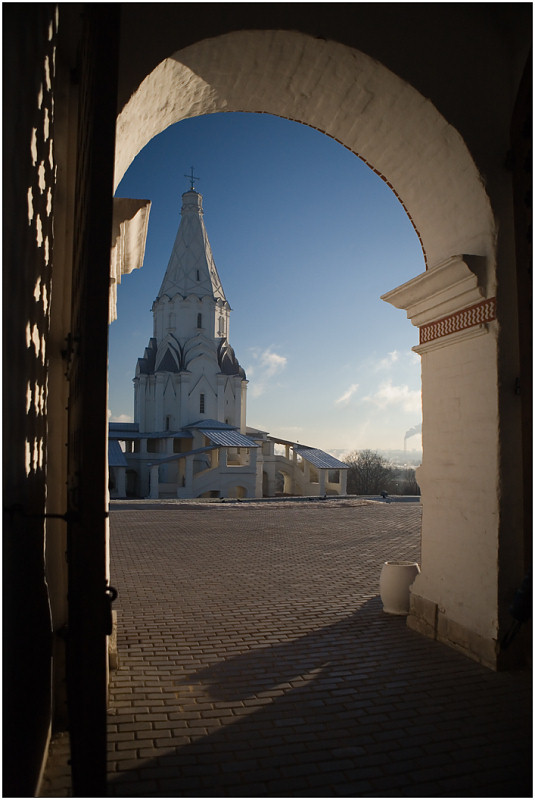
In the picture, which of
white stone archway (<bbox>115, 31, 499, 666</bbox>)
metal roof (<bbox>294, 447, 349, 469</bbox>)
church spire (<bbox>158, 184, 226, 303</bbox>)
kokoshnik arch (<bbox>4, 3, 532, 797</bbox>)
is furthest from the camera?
church spire (<bbox>158, 184, 226, 303</bbox>)

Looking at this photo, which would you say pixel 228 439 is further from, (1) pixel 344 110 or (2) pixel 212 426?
(1) pixel 344 110

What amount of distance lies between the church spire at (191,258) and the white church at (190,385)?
9cm

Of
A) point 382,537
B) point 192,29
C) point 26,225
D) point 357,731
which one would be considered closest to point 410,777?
point 357,731

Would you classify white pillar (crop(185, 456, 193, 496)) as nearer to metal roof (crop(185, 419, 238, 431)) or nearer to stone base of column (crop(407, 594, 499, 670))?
metal roof (crop(185, 419, 238, 431))

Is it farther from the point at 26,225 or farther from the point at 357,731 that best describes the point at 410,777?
the point at 26,225

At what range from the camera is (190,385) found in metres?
47.5

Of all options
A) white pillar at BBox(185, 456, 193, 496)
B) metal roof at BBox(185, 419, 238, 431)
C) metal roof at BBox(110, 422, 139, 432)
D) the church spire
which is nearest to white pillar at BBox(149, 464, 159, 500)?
white pillar at BBox(185, 456, 193, 496)

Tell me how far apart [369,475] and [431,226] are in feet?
150

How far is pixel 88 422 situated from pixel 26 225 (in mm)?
1031

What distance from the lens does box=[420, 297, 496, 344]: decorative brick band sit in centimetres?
523

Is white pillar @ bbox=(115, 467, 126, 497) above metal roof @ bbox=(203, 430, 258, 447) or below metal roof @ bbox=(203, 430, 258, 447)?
below

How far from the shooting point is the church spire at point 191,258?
47594 millimetres

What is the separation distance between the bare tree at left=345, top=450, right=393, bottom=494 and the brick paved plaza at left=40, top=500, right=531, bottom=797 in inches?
1627

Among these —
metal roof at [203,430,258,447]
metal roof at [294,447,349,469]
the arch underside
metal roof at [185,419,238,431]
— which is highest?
the arch underside
